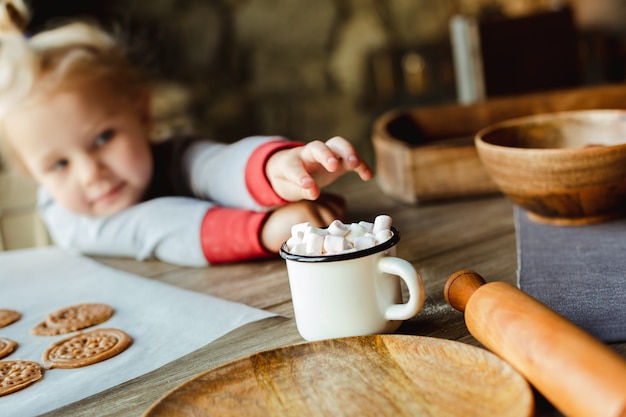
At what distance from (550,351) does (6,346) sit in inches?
23.4

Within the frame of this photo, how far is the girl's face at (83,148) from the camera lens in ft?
3.90

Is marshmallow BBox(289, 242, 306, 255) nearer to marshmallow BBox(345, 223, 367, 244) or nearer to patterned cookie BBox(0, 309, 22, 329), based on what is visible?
marshmallow BBox(345, 223, 367, 244)

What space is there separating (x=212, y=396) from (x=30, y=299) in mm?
530

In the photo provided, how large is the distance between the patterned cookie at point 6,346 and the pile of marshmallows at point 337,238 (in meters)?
0.36

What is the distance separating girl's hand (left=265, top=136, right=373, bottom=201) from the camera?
2.39 feet

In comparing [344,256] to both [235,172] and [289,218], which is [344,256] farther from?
[235,172]

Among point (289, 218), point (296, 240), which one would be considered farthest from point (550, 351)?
point (289, 218)

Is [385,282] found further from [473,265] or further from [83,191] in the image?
[83,191]

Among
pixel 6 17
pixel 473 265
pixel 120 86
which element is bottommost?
Result: pixel 473 265

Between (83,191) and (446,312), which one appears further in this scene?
(83,191)

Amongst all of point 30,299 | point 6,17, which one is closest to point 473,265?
point 30,299

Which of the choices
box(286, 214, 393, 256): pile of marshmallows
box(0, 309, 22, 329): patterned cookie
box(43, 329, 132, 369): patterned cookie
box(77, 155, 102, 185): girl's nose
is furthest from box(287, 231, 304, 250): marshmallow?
box(77, 155, 102, 185): girl's nose

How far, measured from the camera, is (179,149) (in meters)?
1.36

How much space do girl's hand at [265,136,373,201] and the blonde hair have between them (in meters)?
0.51
